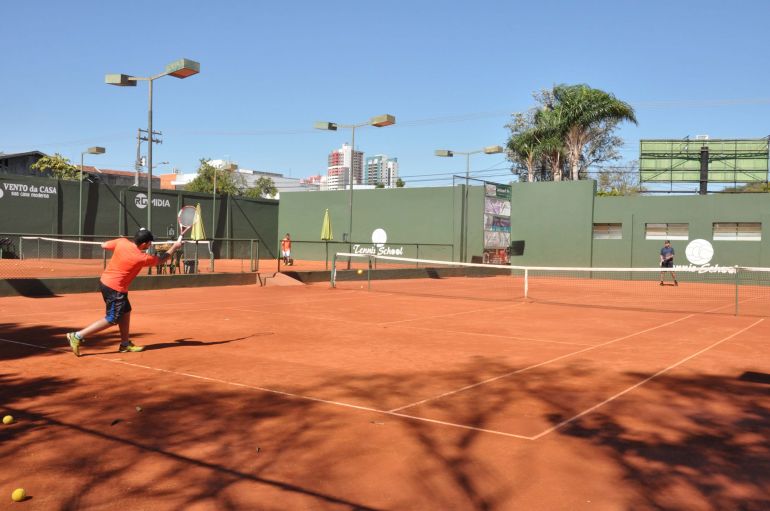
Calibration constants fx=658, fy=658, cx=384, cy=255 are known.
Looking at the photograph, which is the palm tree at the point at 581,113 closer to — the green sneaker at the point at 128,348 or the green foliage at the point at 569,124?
the green foliage at the point at 569,124

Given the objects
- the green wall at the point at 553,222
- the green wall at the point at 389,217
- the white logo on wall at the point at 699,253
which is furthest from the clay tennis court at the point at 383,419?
the green wall at the point at 389,217

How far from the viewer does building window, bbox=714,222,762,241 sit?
26.8 metres

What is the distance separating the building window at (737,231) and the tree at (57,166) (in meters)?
43.9

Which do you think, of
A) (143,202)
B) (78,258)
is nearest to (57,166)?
(143,202)

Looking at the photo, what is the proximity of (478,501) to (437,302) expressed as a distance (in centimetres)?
1257

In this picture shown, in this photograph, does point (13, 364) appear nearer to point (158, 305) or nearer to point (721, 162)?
point (158, 305)

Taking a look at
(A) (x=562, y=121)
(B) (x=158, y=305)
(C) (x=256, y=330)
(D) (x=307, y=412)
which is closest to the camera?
(D) (x=307, y=412)

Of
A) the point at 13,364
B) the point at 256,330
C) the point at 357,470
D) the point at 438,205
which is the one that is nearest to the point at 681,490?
the point at 357,470

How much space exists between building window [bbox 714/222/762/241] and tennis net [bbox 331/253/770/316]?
1595 mm

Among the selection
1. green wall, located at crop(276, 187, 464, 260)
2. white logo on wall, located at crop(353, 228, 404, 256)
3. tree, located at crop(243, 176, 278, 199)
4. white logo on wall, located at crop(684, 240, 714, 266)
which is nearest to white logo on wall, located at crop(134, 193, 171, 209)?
green wall, located at crop(276, 187, 464, 260)

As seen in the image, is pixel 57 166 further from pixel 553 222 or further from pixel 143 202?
pixel 553 222

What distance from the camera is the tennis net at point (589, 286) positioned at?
650 inches

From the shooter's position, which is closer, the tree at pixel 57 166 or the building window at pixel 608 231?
the building window at pixel 608 231

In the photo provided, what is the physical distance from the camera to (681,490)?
390 centimetres
